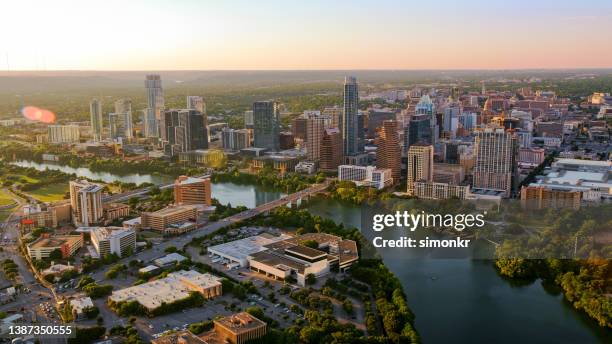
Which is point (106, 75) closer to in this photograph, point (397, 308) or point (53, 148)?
point (53, 148)

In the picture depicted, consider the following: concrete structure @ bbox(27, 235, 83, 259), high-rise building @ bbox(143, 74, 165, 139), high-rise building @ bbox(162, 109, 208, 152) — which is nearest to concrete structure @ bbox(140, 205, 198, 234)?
concrete structure @ bbox(27, 235, 83, 259)

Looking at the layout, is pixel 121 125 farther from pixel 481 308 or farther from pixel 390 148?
pixel 481 308

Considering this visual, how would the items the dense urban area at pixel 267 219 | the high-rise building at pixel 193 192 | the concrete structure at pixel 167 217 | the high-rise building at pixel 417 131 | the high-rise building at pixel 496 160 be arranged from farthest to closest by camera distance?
the high-rise building at pixel 417 131
the high-rise building at pixel 496 160
the high-rise building at pixel 193 192
the concrete structure at pixel 167 217
the dense urban area at pixel 267 219

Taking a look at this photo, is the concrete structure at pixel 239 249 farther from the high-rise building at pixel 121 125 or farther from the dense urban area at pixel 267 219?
the high-rise building at pixel 121 125

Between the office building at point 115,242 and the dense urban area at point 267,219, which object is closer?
the dense urban area at point 267,219

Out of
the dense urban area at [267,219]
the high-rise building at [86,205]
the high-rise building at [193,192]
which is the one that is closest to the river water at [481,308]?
the dense urban area at [267,219]

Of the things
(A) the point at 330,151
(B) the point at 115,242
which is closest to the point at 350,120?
(A) the point at 330,151
